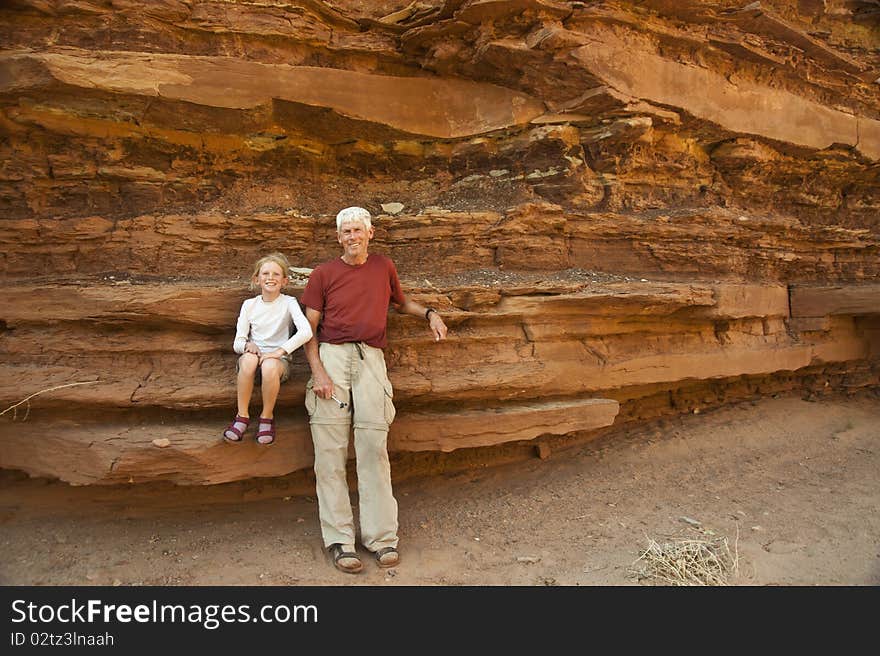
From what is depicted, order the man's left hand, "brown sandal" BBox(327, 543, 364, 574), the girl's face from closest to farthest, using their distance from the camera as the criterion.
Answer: "brown sandal" BBox(327, 543, 364, 574)
the girl's face
the man's left hand

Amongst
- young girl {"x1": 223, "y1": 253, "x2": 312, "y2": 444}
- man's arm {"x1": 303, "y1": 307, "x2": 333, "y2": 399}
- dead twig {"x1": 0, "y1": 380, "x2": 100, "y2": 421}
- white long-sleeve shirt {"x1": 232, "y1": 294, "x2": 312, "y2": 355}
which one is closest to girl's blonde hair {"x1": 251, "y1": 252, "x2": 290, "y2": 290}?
young girl {"x1": 223, "y1": 253, "x2": 312, "y2": 444}

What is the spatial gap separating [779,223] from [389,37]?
423 cm

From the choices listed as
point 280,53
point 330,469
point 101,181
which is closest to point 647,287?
point 330,469

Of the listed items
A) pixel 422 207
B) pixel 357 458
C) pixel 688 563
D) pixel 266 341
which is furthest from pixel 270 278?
pixel 688 563

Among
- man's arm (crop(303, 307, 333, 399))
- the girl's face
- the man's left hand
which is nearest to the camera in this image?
man's arm (crop(303, 307, 333, 399))

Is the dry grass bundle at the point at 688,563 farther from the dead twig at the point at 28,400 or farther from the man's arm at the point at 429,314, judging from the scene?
the dead twig at the point at 28,400

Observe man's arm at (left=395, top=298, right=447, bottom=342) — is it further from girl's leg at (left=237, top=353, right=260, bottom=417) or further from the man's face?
girl's leg at (left=237, top=353, right=260, bottom=417)

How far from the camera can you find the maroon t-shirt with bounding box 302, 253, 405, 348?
4.30 meters

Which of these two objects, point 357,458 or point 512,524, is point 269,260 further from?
point 512,524

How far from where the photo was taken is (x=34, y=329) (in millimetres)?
4555

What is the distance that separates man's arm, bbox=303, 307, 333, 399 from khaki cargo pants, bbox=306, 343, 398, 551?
57mm

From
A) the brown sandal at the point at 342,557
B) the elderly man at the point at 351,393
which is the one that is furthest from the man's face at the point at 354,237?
the brown sandal at the point at 342,557

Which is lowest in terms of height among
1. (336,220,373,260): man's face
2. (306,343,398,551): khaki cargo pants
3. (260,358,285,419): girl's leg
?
(306,343,398,551): khaki cargo pants

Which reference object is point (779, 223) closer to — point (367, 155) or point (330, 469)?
point (367, 155)
